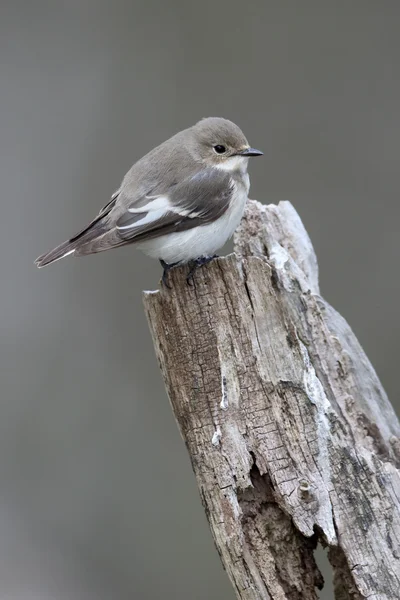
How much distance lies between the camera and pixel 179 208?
416 centimetres

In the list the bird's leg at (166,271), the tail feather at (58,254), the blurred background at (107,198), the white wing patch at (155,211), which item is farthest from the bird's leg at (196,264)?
the blurred background at (107,198)

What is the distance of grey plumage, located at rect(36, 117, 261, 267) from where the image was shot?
4.06 metres

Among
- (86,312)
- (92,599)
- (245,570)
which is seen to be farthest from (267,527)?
(86,312)

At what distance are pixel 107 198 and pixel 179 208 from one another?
359 centimetres

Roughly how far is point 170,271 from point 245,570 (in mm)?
1419

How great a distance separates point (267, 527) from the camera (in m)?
3.45

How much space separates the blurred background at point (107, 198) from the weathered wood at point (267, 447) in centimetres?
356

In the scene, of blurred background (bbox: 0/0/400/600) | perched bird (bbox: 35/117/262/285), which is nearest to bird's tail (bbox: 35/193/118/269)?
perched bird (bbox: 35/117/262/285)

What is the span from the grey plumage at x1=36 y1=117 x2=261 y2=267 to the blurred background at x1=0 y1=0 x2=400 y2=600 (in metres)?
2.88

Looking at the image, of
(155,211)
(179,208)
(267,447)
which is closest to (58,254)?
(155,211)

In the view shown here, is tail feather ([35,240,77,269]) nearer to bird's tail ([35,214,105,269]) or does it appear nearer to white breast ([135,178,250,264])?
bird's tail ([35,214,105,269])

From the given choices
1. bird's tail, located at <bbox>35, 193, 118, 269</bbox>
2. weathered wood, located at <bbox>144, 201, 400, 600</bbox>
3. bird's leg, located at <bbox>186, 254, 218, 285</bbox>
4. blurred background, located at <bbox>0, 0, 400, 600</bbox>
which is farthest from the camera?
blurred background, located at <bbox>0, 0, 400, 600</bbox>

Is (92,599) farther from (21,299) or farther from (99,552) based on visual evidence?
(21,299)

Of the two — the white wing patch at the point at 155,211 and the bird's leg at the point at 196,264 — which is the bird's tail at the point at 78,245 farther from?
the bird's leg at the point at 196,264
